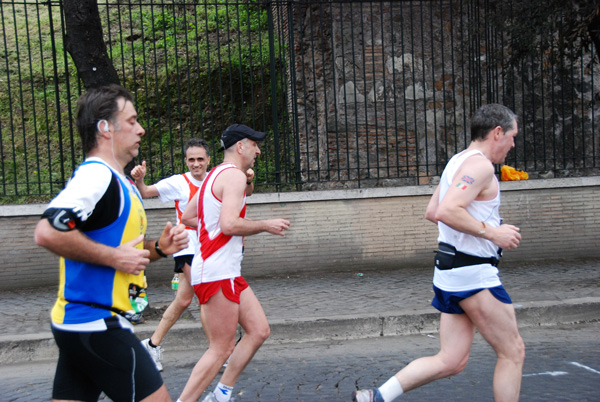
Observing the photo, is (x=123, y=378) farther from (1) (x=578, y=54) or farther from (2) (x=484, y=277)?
(1) (x=578, y=54)

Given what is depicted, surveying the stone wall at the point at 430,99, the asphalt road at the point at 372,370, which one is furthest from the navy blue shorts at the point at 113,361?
the stone wall at the point at 430,99

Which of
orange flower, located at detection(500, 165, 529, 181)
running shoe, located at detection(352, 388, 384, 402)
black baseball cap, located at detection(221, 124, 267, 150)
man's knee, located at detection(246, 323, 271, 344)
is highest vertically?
black baseball cap, located at detection(221, 124, 267, 150)

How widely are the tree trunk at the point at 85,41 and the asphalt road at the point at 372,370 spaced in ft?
9.99

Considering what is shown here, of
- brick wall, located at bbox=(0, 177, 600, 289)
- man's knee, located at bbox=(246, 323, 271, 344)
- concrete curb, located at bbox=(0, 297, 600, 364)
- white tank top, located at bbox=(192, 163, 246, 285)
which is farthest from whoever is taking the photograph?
brick wall, located at bbox=(0, 177, 600, 289)

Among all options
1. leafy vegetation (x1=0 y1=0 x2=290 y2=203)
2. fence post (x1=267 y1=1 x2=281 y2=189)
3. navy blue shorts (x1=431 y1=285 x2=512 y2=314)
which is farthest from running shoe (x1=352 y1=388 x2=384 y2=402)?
leafy vegetation (x1=0 y1=0 x2=290 y2=203)

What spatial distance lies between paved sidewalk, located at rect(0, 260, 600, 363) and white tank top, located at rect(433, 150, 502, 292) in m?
2.92

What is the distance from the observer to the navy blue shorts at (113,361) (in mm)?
2611

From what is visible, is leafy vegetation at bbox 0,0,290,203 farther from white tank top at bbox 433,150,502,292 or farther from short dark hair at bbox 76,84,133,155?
short dark hair at bbox 76,84,133,155

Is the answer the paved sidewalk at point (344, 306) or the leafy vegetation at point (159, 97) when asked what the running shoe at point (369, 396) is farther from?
the leafy vegetation at point (159, 97)

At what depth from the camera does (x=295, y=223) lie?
9320mm

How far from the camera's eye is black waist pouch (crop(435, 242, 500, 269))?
3.66 m

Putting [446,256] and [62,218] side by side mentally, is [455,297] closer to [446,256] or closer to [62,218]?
[446,256]

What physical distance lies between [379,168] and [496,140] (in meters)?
6.19

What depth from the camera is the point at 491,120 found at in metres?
3.82
